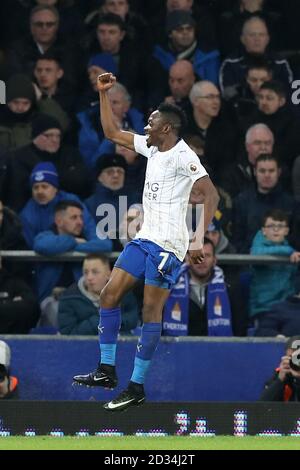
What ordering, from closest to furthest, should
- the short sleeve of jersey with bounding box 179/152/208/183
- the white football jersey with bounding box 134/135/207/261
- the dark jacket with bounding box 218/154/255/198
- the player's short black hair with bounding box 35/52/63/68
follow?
1. the short sleeve of jersey with bounding box 179/152/208/183
2. the white football jersey with bounding box 134/135/207/261
3. the dark jacket with bounding box 218/154/255/198
4. the player's short black hair with bounding box 35/52/63/68

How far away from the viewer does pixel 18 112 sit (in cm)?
1658

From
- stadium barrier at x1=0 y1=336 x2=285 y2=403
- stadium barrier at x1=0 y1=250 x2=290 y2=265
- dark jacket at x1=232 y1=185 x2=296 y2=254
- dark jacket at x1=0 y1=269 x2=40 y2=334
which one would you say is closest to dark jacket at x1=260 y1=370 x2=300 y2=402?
stadium barrier at x1=0 y1=336 x2=285 y2=403

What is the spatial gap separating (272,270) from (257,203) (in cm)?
73

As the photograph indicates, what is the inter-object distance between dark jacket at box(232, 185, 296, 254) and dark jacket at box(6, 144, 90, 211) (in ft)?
5.10

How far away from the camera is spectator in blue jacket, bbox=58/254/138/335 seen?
1480 centimetres

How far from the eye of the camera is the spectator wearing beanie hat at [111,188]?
51.5 feet

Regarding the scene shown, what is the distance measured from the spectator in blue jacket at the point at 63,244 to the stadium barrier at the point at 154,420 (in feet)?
8.44

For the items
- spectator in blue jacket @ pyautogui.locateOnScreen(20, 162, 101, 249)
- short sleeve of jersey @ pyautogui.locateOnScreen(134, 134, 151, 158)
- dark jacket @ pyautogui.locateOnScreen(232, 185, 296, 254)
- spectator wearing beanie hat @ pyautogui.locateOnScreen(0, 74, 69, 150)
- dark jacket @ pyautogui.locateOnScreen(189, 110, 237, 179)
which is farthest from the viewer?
spectator wearing beanie hat @ pyautogui.locateOnScreen(0, 74, 69, 150)

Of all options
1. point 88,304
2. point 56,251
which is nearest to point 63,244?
point 56,251

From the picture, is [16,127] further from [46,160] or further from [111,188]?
[111,188]

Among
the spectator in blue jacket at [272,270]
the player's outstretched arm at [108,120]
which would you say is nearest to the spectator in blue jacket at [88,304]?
the spectator in blue jacket at [272,270]

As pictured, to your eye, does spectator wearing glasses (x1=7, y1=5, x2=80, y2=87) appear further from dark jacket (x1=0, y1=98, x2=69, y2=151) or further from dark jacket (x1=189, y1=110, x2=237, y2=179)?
dark jacket (x1=189, y1=110, x2=237, y2=179)

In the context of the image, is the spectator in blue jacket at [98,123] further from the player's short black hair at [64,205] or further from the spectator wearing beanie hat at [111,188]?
the player's short black hair at [64,205]

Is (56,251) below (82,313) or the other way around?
the other way around
